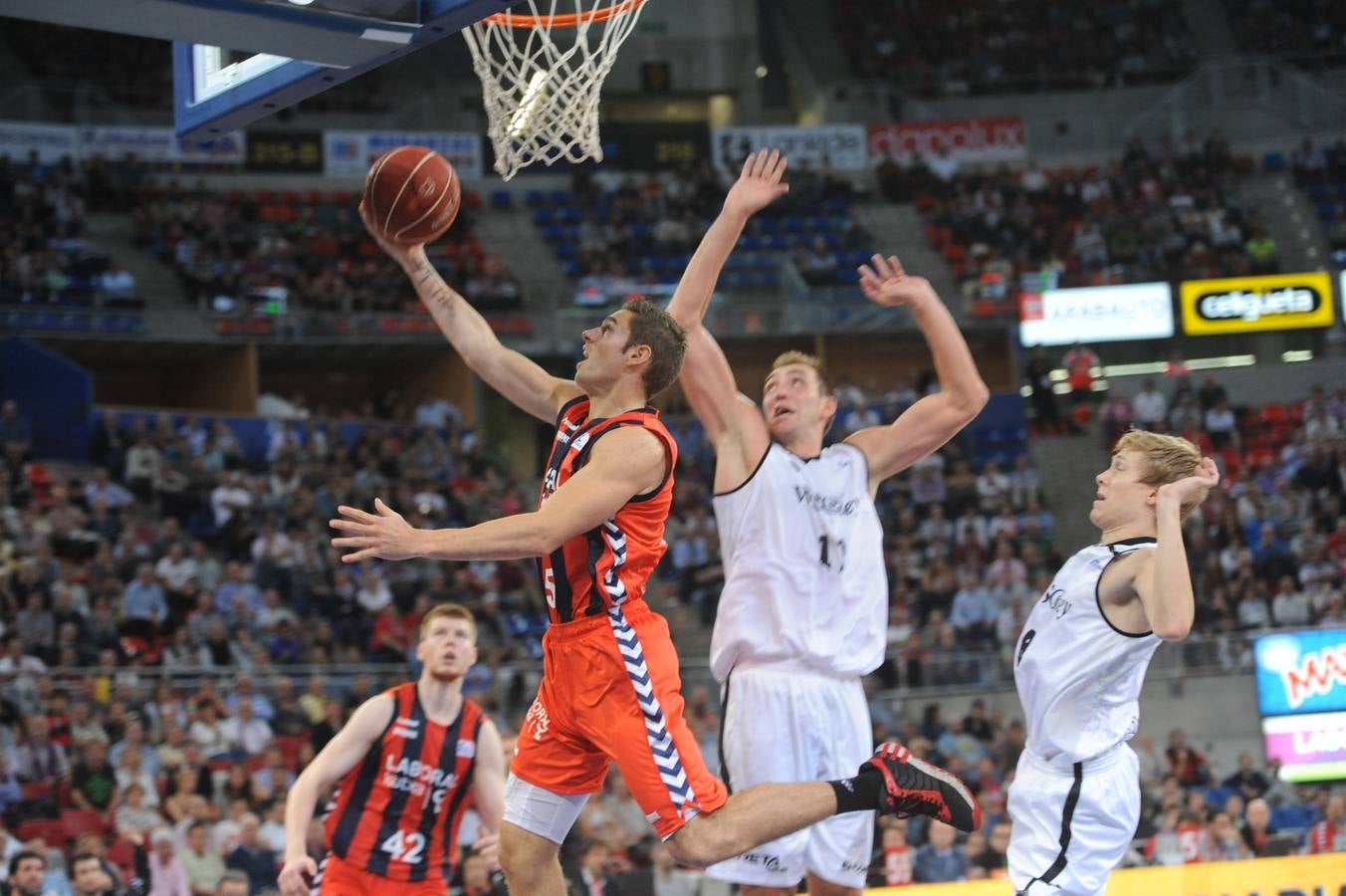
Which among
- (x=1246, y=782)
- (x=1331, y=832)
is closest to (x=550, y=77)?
(x=1331, y=832)

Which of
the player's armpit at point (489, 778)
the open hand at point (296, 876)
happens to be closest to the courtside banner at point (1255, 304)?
the player's armpit at point (489, 778)

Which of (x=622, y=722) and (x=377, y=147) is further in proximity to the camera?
(x=377, y=147)

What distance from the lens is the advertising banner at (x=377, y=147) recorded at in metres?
25.3

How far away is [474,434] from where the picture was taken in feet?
69.6

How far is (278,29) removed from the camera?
461cm

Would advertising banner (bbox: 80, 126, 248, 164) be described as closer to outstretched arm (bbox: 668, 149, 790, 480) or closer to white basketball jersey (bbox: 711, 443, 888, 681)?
outstretched arm (bbox: 668, 149, 790, 480)

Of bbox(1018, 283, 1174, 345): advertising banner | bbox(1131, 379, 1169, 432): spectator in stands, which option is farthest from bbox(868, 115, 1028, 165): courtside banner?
bbox(1131, 379, 1169, 432): spectator in stands

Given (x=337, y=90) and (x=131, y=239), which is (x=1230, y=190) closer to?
(x=337, y=90)

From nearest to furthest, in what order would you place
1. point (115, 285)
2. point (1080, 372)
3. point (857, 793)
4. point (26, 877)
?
point (857, 793)
point (26, 877)
point (115, 285)
point (1080, 372)

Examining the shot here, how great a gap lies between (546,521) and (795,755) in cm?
140

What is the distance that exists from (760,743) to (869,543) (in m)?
0.79

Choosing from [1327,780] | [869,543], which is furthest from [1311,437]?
[869,543]

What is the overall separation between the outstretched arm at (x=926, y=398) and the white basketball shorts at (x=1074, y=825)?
1.25 metres

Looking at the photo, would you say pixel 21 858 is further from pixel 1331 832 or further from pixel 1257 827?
pixel 1331 832
